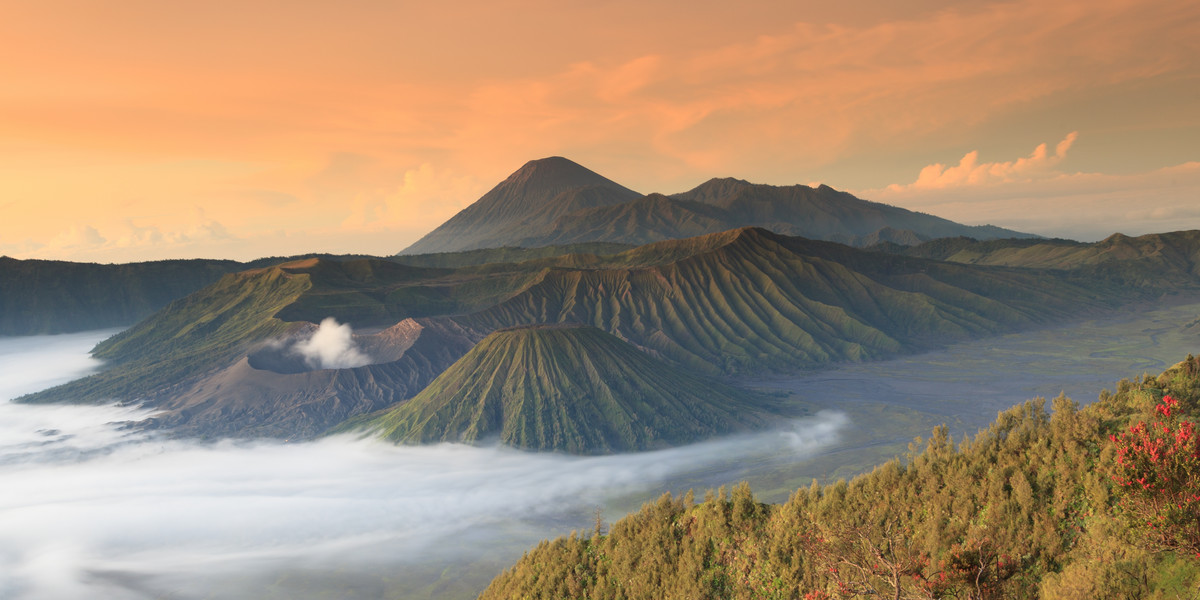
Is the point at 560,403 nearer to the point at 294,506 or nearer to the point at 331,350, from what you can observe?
the point at 294,506

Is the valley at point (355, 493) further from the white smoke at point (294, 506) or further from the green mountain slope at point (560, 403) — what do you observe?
the green mountain slope at point (560, 403)

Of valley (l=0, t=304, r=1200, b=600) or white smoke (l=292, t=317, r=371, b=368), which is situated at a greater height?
white smoke (l=292, t=317, r=371, b=368)

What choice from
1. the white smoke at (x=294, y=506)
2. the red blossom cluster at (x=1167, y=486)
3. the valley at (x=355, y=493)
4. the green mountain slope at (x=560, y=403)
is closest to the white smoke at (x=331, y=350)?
the valley at (x=355, y=493)

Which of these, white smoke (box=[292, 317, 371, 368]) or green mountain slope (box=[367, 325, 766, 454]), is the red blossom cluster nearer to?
green mountain slope (box=[367, 325, 766, 454])

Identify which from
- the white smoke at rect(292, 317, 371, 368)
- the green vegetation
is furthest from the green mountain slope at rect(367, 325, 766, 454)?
the green vegetation

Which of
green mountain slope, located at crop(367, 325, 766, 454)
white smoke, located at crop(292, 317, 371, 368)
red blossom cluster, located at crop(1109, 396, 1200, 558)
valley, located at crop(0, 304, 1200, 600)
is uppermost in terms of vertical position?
white smoke, located at crop(292, 317, 371, 368)

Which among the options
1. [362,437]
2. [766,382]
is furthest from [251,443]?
[766,382]
